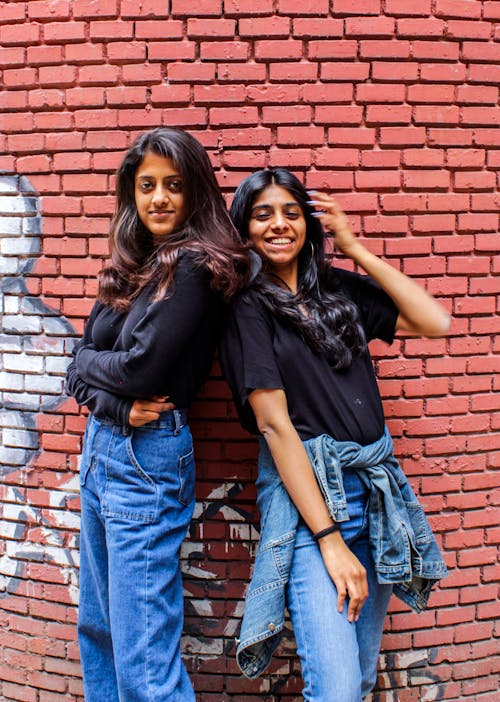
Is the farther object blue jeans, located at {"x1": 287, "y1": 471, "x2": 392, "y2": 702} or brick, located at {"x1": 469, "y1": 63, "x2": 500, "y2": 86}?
brick, located at {"x1": 469, "y1": 63, "x2": 500, "y2": 86}

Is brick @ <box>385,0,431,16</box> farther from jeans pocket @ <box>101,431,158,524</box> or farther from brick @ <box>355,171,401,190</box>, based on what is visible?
jeans pocket @ <box>101,431,158,524</box>

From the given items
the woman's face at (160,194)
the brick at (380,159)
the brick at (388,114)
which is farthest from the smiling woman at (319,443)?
the brick at (388,114)

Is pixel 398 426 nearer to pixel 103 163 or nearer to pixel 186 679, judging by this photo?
pixel 186 679

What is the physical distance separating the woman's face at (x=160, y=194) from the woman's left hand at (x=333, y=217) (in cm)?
50

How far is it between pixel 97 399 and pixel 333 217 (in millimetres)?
1105

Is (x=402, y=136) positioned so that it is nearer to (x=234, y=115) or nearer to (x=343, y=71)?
(x=343, y=71)

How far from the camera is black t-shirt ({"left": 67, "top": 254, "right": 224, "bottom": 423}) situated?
2006mm

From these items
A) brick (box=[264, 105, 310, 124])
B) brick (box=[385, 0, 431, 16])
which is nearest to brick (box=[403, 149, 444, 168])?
brick (box=[264, 105, 310, 124])

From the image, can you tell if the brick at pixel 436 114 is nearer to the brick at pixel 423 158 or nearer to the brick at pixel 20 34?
the brick at pixel 423 158

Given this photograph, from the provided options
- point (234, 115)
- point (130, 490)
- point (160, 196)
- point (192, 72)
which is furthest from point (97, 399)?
point (192, 72)

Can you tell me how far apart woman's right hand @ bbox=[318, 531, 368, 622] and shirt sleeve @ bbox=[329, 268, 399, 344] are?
0.77 m

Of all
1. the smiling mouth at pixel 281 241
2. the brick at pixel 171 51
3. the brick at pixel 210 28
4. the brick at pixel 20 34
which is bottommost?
the smiling mouth at pixel 281 241

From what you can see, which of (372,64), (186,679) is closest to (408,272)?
(372,64)

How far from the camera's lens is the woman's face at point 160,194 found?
2.20 meters
